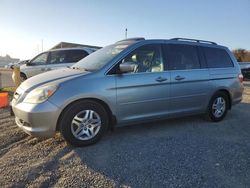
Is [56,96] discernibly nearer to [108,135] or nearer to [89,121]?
[89,121]

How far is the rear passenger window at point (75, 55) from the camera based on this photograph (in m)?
10.9

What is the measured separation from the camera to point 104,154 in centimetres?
408

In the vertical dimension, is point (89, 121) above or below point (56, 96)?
below

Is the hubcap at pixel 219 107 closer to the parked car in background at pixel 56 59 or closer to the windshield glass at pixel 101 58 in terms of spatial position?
the windshield glass at pixel 101 58

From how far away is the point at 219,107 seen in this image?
20.2ft

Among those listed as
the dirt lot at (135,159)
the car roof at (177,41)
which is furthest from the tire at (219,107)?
the car roof at (177,41)

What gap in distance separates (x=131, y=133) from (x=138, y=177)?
6.02 ft

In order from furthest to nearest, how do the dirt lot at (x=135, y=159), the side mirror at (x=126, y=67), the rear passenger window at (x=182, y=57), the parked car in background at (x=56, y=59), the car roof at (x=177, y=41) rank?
the parked car in background at (x=56, y=59)
the rear passenger window at (x=182, y=57)
the car roof at (x=177, y=41)
the side mirror at (x=126, y=67)
the dirt lot at (x=135, y=159)

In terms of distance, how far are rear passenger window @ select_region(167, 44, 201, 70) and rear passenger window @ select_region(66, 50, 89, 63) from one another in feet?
19.6

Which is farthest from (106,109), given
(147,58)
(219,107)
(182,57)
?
(219,107)

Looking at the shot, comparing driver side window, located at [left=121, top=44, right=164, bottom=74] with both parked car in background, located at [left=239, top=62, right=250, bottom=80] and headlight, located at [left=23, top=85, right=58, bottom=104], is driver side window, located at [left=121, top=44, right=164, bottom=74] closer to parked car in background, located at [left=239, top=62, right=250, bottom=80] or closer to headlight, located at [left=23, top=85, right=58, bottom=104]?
headlight, located at [left=23, top=85, right=58, bottom=104]

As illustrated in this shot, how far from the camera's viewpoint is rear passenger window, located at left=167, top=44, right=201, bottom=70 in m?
5.32

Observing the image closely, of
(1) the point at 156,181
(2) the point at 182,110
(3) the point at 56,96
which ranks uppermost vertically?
(3) the point at 56,96

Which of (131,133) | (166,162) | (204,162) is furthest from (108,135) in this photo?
(204,162)
